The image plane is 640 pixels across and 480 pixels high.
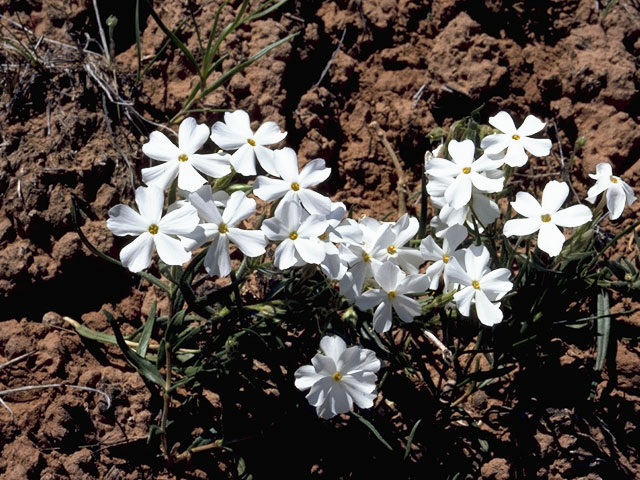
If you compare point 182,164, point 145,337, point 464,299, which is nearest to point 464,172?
point 464,299

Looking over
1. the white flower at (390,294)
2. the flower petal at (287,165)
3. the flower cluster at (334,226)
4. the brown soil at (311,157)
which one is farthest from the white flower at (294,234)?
the brown soil at (311,157)

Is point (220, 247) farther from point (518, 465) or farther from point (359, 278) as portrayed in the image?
point (518, 465)

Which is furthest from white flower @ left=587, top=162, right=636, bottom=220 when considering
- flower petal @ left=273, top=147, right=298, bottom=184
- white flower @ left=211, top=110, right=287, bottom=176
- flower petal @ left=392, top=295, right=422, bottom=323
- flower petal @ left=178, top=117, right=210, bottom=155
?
flower petal @ left=178, top=117, right=210, bottom=155

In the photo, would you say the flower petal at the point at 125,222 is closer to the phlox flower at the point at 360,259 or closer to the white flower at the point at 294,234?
the white flower at the point at 294,234

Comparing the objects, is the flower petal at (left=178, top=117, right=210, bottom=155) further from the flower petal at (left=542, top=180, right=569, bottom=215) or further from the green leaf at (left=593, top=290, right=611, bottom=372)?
the green leaf at (left=593, top=290, right=611, bottom=372)

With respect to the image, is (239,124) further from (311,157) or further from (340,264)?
(311,157)
